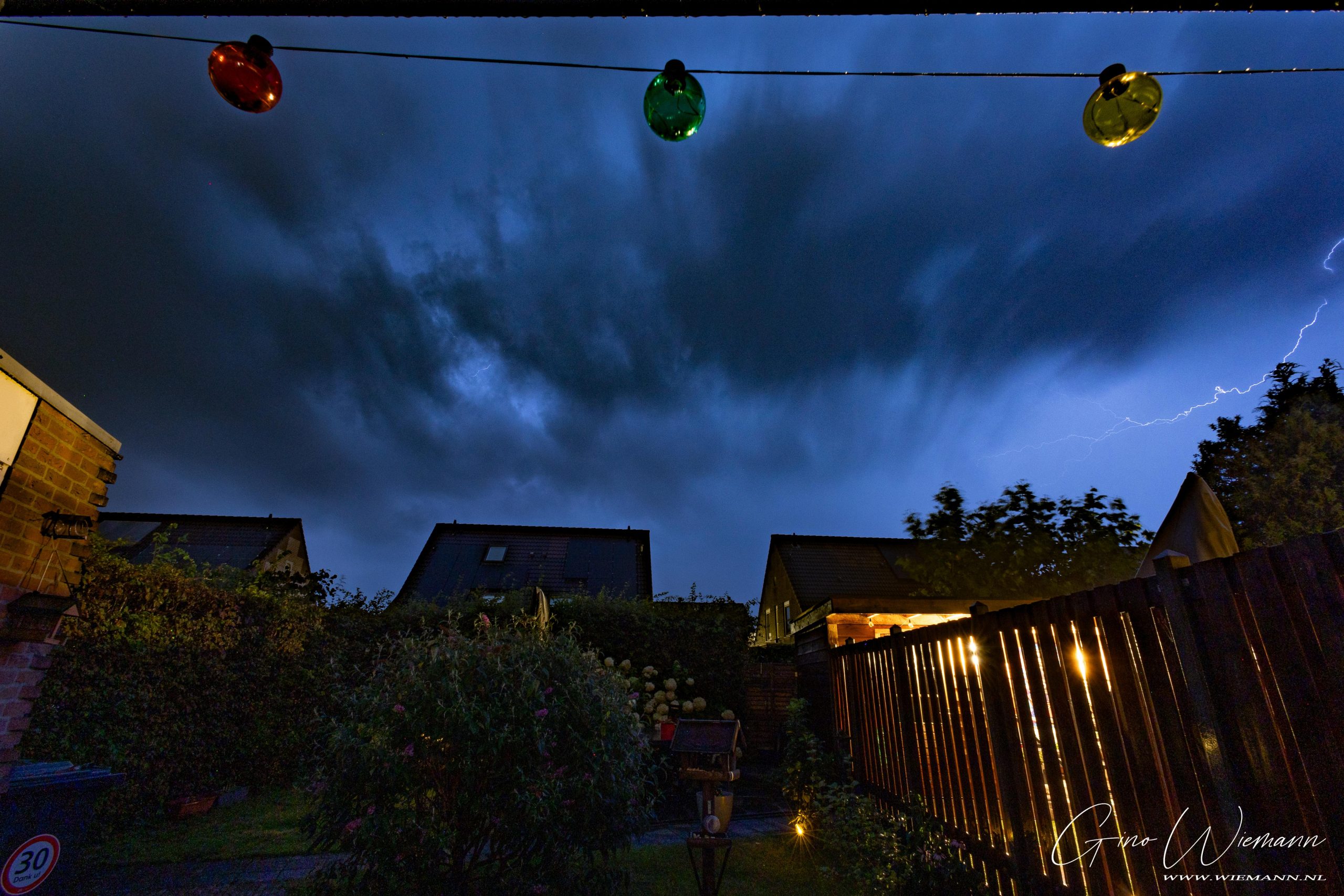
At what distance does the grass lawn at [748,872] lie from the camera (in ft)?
13.5

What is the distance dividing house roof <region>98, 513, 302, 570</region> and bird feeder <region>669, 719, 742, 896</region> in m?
15.3

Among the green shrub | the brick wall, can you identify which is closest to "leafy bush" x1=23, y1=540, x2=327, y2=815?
the brick wall

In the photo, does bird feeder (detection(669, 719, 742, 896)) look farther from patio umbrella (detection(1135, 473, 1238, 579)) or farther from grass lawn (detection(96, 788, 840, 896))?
patio umbrella (detection(1135, 473, 1238, 579))

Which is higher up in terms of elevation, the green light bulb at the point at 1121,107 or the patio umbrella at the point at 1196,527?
the green light bulb at the point at 1121,107

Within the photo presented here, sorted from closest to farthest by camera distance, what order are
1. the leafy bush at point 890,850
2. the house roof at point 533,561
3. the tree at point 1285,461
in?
the leafy bush at point 890,850 < the tree at point 1285,461 < the house roof at point 533,561

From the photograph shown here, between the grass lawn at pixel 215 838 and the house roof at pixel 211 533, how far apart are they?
33.8ft

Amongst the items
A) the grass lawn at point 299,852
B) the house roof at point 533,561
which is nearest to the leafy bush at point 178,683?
the grass lawn at point 299,852

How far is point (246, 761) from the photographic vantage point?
6.65 metres

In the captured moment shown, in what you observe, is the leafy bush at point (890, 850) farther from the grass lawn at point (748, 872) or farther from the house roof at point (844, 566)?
the house roof at point (844, 566)

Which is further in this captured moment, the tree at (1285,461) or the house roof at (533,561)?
the house roof at (533,561)

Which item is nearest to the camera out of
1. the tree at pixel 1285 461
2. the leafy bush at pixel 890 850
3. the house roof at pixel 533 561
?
the leafy bush at pixel 890 850

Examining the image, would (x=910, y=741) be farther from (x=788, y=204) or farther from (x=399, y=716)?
(x=788, y=204)

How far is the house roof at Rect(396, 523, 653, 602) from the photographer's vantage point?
16188mm

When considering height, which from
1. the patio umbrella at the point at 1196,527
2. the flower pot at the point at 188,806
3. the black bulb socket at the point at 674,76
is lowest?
the flower pot at the point at 188,806
